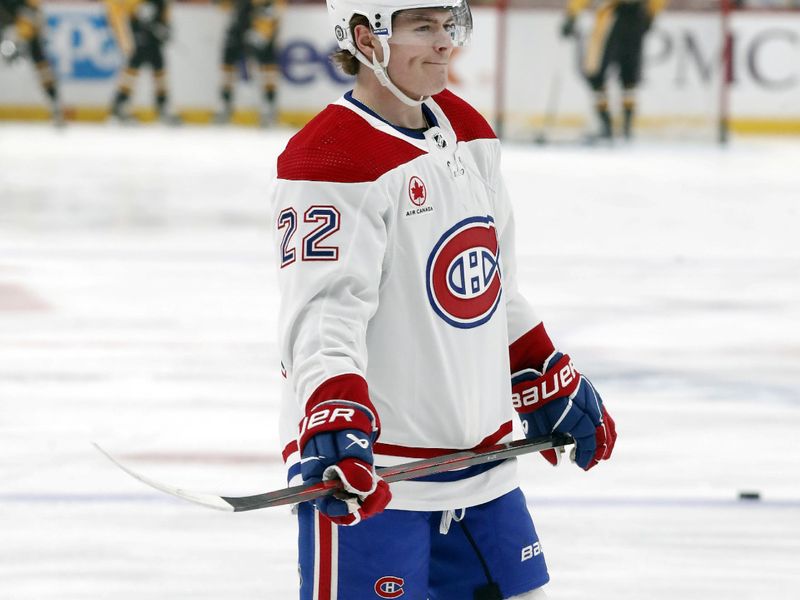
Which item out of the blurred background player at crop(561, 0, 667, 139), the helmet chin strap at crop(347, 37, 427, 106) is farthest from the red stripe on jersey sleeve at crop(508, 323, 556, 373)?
the blurred background player at crop(561, 0, 667, 139)

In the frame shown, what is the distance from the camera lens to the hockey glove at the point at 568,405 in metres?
2.18

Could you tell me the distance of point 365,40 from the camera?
6.61ft

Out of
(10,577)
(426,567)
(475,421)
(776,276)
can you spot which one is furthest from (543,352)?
(776,276)

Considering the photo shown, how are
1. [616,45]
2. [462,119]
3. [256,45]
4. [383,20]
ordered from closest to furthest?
[383,20] → [462,119] → [616,45] → [256,45]

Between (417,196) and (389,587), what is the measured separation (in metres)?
0.46

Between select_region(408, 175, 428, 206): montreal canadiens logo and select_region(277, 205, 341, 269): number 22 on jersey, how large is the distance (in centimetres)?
11

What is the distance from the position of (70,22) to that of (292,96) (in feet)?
6.38

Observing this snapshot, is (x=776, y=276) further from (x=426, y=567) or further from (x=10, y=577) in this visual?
(x=426, y=567)

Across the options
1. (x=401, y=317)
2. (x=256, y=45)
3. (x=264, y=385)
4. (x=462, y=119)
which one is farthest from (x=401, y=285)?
(x=256, y=45)

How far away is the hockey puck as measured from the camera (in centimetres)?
350

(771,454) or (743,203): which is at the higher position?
(771,454)

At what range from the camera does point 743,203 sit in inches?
360

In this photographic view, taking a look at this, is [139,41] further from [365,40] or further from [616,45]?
[365,40]

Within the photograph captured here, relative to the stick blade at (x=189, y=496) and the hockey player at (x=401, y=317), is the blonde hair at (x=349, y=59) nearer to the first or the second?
the hockey player at (x=401, y=317)
